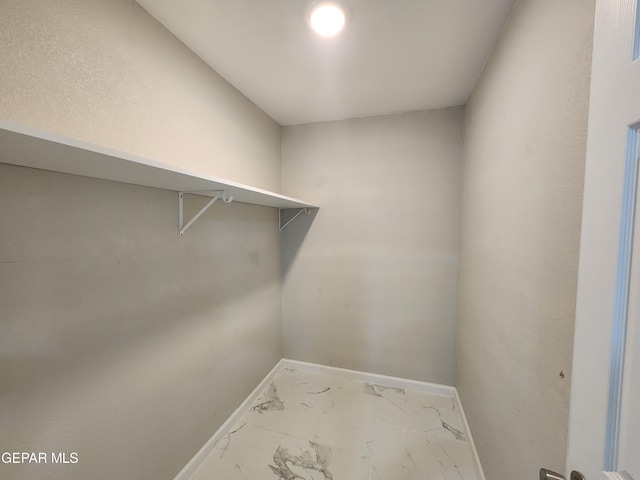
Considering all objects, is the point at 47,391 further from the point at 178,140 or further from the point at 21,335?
the point at 178,140

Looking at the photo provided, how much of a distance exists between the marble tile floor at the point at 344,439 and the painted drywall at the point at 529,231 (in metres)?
0.31

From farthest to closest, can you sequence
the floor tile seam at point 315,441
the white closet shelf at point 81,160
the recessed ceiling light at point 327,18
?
1. the floor tile seam at point 315,441
2. the recessed ceiling light at point 327,18
3. the white closet shelf at point 81,160

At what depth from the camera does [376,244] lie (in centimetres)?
205

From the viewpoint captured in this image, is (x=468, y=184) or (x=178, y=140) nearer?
(x=178, y=140)

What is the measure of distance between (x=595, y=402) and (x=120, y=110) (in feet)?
5.19

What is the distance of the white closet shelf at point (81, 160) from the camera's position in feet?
1.71

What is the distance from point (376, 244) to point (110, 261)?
5.48 feet

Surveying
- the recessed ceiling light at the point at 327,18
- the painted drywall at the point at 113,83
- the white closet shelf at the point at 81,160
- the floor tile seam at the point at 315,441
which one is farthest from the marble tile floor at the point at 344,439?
the recessed ceiling light at the point at 327,18

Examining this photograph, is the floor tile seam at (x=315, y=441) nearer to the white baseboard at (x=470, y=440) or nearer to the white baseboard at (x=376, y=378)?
the white baseboard at (x=470, y=440)

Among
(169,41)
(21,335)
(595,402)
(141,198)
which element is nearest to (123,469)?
(21,335)

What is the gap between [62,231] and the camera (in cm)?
82

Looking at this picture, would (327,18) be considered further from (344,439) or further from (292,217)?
(344,439)

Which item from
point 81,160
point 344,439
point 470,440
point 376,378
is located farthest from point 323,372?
point 81,160

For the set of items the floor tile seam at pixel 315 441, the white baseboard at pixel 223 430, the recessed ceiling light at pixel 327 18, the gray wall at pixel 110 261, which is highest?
the recessed ceiling light at pixel 327 18
